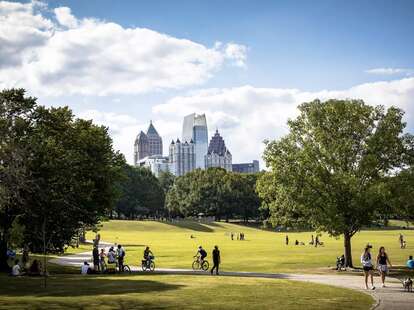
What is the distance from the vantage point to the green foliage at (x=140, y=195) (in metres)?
161

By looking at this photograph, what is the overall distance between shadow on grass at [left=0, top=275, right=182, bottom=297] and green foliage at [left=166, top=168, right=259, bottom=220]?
5091 inches

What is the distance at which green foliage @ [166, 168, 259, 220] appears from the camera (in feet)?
533

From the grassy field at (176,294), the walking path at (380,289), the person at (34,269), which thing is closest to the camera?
the grassy field at (176,294)

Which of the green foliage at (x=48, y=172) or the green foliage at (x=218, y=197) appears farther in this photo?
the green foliage at (x=218, y=197)

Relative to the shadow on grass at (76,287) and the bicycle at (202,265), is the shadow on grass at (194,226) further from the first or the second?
the shadow on grass at (76,287)

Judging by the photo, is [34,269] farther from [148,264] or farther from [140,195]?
[140,195]

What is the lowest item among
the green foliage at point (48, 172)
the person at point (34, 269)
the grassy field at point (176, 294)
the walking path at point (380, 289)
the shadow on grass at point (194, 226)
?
the walking path at point (380, 289)

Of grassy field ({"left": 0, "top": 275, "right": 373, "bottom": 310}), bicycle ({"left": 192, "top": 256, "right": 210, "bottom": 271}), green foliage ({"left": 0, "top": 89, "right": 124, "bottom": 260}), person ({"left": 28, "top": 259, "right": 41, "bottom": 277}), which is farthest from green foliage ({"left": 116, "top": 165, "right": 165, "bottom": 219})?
grassy field ({"left": 0, "top": 275, "right": 373, "bottom": 310})

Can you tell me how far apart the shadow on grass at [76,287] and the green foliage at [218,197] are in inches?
5091

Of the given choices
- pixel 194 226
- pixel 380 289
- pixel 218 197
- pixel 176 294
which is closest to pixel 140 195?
pixel 218 197

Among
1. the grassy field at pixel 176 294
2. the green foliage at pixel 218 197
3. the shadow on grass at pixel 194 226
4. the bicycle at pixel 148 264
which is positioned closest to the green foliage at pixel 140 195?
the green foliage at pixel 218 197

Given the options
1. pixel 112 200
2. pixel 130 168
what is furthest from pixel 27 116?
pixel 130 168

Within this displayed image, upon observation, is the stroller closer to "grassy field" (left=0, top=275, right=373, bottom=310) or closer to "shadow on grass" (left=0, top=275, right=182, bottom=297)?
"grassy field" (left=0, top=275, right=373, bottom=310)

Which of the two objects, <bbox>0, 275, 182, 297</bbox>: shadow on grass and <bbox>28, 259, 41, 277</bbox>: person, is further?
<bbox>28, 259, 41, 277</bbox>: person
